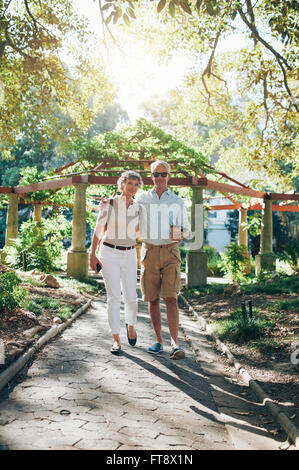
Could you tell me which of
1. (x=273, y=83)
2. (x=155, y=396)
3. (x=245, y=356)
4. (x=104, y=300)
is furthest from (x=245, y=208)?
(x=155, y=396)

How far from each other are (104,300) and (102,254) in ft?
19.3

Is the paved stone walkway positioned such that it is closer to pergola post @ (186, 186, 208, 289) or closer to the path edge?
the path edge

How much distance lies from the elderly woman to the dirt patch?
175cm

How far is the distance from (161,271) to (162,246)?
324mm

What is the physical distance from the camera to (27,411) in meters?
3.42

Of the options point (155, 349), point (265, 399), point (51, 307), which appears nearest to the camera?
point (265, 399)

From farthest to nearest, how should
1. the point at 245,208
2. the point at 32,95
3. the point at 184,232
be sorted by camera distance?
the point at 245,208
the point at 32,95
the point at 184,232

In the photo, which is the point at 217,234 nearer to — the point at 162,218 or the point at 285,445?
the point at 162,218

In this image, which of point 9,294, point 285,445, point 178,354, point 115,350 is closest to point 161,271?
point 178,354

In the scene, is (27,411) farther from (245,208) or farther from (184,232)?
(245,208)

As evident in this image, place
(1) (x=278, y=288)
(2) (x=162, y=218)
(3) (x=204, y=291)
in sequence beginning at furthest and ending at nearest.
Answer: (3) (x=204, y=291), (1) (x=278, y=288), (2) (x=162, y=218)

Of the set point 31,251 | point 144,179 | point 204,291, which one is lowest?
point 204,291

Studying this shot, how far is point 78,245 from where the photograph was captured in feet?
44.1

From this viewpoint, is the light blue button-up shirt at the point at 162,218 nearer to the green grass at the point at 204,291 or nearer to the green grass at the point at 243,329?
the green grass at the point at 243,329
